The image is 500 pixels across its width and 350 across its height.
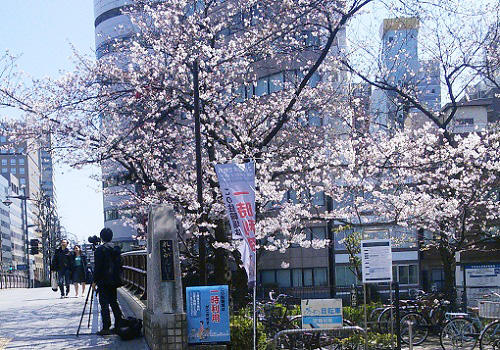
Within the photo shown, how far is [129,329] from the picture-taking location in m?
9.95

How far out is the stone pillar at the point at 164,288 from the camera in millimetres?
8891

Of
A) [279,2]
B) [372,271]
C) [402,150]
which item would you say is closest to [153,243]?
[372,271]

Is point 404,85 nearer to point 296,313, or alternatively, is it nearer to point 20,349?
point 296,313

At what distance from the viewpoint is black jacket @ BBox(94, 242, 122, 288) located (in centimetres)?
1012

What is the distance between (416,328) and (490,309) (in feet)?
8.43

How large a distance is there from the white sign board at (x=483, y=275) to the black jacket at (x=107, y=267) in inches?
392

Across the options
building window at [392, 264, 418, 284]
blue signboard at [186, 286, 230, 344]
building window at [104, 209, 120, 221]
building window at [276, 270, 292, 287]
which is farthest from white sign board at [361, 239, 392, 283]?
building window at [104, 209, 120, 221]

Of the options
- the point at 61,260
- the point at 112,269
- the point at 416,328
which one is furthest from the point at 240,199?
the point at 61,260

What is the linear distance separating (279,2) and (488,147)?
301 inches

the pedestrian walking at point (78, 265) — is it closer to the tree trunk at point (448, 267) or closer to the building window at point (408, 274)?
the tree trunk at point (448, 267)

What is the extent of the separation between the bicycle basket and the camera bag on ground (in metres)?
6.61

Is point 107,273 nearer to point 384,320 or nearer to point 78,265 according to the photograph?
point 384,320

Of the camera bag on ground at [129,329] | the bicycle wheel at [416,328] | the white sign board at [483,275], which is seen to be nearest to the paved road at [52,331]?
the camera bag on ground at [129,329]

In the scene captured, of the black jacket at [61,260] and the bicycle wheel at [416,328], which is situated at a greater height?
the black jacket at [61,260]
